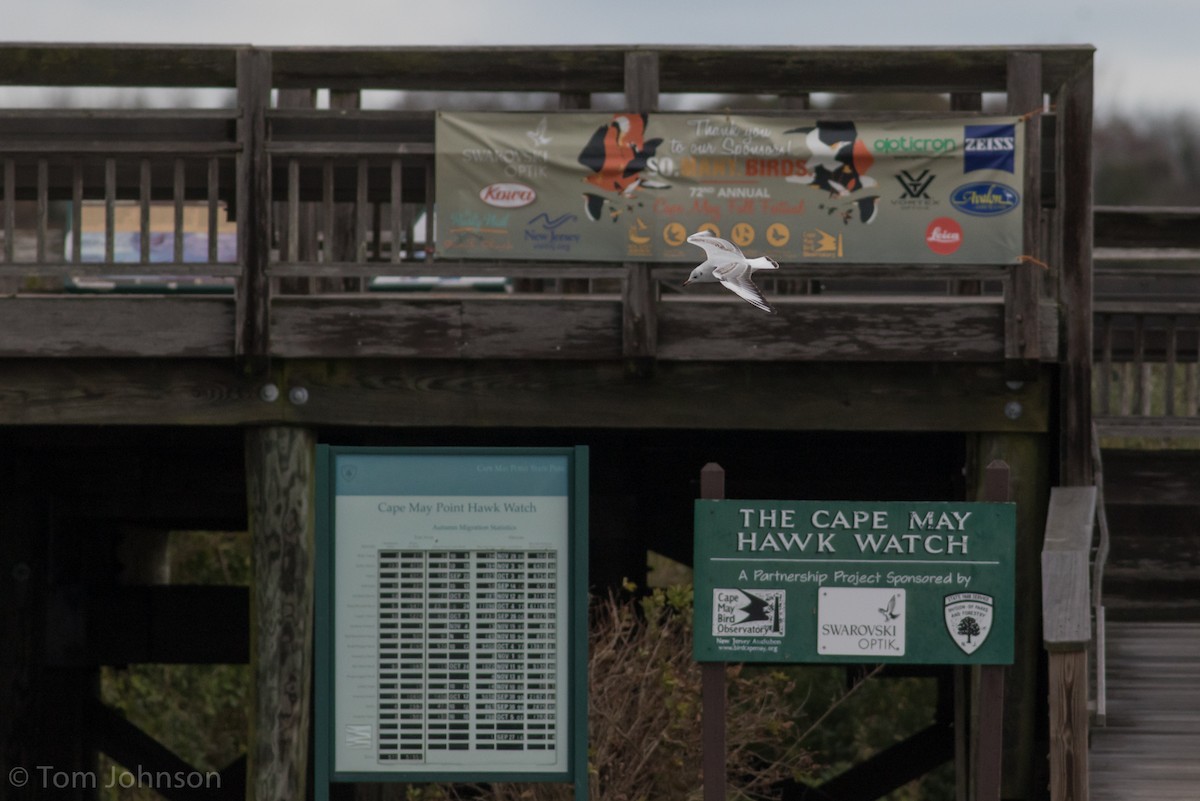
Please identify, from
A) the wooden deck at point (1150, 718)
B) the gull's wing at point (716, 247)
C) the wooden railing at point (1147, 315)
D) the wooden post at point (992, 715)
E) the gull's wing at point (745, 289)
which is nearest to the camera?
the gull's wing at point (745, 289)

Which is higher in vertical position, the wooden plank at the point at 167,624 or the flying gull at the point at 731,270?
the flying gull at the point at 731,270

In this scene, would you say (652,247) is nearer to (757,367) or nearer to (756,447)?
(757,367)

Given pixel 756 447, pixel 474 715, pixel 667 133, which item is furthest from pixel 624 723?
pixel 667 133

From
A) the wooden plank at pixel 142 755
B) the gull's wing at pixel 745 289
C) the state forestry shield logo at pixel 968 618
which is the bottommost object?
the wooden plank at pixel 142 755

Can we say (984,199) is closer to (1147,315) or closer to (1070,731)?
(1147,315)

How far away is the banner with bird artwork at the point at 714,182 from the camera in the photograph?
26.6ft

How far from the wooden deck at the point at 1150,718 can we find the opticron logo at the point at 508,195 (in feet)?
11.6

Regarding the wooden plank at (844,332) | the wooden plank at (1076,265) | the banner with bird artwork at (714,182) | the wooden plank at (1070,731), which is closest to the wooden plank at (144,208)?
the banner with bird artwork at (714,182)

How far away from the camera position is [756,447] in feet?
33.8

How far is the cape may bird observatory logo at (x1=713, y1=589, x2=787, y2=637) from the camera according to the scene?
6816 millimetres

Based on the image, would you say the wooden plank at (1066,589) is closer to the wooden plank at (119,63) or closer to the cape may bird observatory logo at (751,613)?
the cape may bird observatory logo at (751,613)

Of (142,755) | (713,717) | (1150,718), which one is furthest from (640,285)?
(142,755)

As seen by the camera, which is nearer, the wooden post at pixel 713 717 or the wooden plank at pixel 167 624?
the wooden post at pixel 713 717

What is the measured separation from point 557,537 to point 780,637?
38.5 inches
